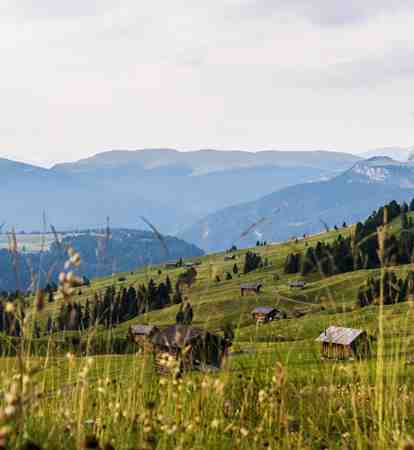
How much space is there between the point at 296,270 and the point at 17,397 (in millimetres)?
187618

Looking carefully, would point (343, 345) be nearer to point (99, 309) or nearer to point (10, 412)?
point (99, 309)

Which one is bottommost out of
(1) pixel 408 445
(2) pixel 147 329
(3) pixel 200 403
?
(3) pixel 200 403

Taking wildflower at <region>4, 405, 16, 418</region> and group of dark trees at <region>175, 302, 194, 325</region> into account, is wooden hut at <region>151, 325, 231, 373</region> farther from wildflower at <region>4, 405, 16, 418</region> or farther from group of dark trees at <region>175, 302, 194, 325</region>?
wildflower at <region>4, 405, 16, 418</region>

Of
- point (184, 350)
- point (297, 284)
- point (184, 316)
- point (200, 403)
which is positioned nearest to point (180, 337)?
point (184, 350)

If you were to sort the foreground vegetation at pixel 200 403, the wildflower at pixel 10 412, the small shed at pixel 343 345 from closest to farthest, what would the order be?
the wildflower at pixel 10 412 < the foreground vegetation at pixel 200 403 < the small shed at pixel 343 345

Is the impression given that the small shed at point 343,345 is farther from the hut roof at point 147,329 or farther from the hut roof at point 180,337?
the hut roof at point 147,329

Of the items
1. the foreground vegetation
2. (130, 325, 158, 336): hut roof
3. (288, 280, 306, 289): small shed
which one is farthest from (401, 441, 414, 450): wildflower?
(288, 280, 306, 289): small shed

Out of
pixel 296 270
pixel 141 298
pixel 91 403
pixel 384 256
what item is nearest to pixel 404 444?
pixel 384 256

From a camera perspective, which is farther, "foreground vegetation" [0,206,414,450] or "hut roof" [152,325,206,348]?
"hut roof" [152,325,206,348]

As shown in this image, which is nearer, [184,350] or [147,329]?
[184,350]

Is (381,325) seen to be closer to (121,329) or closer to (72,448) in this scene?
(72,448)

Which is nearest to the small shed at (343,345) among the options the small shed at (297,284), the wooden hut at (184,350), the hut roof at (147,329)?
the wooden hut at (184,350)

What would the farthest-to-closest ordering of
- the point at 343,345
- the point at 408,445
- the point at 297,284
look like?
the point at 297,284 < the point at 343,345 < the point at 408,445

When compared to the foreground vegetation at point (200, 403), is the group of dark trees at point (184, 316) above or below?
above
